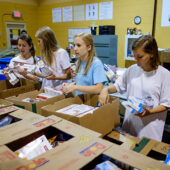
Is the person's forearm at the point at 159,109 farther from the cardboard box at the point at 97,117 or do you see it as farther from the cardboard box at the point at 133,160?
the cardboard box at the point at 133,160

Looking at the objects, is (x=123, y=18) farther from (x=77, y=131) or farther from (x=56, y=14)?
(x=77, y=131)

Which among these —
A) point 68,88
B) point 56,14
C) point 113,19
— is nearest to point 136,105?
point 68,88

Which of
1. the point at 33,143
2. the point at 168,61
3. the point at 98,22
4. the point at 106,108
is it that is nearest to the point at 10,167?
the point at 33,143

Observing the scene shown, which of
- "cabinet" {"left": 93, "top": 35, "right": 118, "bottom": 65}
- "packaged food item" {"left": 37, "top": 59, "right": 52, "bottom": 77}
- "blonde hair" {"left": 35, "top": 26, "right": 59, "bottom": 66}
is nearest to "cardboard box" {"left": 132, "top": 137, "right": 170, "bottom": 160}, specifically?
"packaged food item" {"left": 37, "top": 59, "right": 52, "bottom": 77}

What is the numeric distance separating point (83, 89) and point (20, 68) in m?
0.72

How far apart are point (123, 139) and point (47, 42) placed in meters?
1.38

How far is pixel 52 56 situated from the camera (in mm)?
2076

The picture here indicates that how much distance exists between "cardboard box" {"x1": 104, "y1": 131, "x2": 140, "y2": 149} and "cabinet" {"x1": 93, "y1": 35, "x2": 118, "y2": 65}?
339cm

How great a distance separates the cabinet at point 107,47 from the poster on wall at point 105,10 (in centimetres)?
87

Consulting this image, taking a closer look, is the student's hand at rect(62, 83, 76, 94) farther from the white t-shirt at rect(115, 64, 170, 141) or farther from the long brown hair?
the long brown hair

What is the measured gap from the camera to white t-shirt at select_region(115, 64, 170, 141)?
1346mm

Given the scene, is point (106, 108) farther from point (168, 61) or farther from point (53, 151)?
point (168, 61)

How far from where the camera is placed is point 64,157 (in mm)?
697

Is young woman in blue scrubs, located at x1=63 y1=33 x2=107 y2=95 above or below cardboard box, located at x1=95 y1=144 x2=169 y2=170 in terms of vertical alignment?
above
